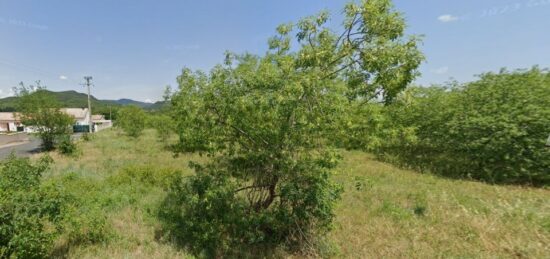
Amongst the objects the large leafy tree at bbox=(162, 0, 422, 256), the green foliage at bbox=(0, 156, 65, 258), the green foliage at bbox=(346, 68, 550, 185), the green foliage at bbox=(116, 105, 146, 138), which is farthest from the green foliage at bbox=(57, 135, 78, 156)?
the green foliage at bbox=(346, 68, 550, 185)

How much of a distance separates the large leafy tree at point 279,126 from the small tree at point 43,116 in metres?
17.5

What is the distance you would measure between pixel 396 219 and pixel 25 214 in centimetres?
586

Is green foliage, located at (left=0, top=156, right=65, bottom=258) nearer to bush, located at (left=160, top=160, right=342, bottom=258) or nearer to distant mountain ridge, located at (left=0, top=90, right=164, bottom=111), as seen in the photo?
bush, located at (left=160, top=160, right=342, bottom=258)

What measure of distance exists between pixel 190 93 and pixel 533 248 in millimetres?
5529

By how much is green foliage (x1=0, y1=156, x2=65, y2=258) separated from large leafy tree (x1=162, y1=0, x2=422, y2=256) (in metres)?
1.71

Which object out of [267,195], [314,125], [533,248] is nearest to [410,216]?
[533,248]

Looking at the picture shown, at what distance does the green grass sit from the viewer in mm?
3998

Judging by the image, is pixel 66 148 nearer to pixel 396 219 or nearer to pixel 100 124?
pixel 396 219

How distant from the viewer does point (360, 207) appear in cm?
598

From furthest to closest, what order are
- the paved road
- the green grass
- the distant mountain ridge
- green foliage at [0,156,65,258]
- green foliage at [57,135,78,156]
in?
the distant mountain ridge → the paved road → green foliage at [57,135,78,156] → the green grass → green foliage at [0,156,65,258]

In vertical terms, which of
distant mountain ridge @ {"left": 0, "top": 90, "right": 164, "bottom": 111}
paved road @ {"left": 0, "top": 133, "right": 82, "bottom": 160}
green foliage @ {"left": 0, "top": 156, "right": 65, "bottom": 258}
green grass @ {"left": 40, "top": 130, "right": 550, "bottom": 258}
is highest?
distant mountain ridge @ {"left": 0, "top": 90, "right": 164, "bottom": 111}

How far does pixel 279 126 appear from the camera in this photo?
3609 millimetres

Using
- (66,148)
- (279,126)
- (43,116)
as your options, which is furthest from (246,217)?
(43,116)

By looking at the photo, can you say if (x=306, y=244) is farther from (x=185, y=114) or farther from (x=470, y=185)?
(x=470, y=185)
